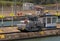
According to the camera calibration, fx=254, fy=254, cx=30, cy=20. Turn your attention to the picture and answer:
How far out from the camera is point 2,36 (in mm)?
16375

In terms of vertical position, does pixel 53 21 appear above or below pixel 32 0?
below

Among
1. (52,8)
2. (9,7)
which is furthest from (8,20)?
(52,8)

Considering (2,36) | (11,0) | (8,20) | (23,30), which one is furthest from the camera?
(11,0)

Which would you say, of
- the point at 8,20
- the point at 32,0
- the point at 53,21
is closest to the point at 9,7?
the point at 32,0

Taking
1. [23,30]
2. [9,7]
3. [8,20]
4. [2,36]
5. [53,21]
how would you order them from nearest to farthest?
[2,36], [23,30], [53,21], [8,20], [9,7]

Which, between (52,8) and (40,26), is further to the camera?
(52,8)

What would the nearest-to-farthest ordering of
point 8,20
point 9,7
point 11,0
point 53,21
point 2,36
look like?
point 2,36
point 53,21
point 8,20
point 9,7
point 11,0

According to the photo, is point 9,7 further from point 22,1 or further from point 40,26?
point 40,26

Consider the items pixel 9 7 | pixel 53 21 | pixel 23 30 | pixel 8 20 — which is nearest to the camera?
pixel 23 30

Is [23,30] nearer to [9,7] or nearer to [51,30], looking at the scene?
[51,30]

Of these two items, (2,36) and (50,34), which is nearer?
(2,36)

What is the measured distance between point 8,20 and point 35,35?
1552 cm

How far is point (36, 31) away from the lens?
18.1m

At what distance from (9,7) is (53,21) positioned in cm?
2503
